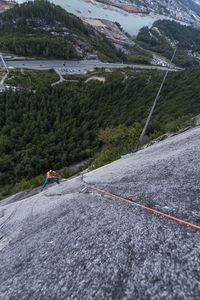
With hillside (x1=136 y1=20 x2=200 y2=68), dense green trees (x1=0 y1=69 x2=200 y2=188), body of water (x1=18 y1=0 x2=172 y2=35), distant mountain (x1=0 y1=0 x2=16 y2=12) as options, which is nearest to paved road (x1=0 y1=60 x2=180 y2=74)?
dense green trees (x1=0 y1=69 x2=200 y2=188)

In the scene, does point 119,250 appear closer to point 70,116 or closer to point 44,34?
point 70,116

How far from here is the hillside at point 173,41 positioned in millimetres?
120213

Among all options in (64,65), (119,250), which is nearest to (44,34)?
(64,65)

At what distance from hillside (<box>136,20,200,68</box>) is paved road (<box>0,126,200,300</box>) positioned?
142340mm

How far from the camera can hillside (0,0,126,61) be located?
237 feet

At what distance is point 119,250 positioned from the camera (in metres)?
2.60

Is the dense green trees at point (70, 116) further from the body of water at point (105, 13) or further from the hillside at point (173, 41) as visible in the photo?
the body of water at point (105, 13)

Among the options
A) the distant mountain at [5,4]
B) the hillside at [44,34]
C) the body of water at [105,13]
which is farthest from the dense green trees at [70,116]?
the body of water at [105,13]

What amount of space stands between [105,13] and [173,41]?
7341cm

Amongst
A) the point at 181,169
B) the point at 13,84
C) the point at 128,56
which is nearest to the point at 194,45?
the point at 128,56

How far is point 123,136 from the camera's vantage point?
20.6 m

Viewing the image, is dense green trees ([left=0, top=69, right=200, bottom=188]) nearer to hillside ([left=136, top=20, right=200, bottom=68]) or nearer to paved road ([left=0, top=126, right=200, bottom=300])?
paved road ([left=0, top=126, right=200, bottom=300])

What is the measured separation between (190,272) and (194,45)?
205987 millimetres

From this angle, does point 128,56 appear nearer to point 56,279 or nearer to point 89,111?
point 89,111
